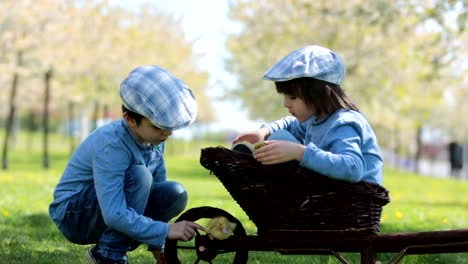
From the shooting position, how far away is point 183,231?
13.6 ft

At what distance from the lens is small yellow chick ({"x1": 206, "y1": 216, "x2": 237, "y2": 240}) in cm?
416

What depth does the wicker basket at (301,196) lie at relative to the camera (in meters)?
3.76

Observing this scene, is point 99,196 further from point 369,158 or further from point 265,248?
point 369,158

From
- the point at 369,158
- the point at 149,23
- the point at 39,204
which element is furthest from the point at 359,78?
the point at 369,158

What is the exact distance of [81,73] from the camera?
29.6m

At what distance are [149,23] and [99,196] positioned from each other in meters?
34.2

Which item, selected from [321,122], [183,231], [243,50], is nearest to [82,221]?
[183,231]

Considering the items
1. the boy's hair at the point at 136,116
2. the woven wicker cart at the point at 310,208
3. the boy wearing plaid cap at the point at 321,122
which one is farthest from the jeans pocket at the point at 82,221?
the boy wearing plaid cap at the point at 321,122

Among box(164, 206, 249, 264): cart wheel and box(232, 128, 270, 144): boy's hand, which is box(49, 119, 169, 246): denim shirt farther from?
box(232, 128, 270, 144): boy's hand

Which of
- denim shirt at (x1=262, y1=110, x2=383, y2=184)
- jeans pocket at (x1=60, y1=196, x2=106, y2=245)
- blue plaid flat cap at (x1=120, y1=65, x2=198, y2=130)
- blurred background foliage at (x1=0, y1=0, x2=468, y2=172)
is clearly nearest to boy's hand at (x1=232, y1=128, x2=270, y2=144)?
denim shirt at (x1=262, y1=110, x2=383, y2=184)

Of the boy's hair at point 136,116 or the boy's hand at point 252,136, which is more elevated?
the boy's hair at point 136,116

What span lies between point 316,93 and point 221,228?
86 centimetres

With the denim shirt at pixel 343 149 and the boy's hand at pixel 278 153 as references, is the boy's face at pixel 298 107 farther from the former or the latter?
the boy's hand at pixel 278 153

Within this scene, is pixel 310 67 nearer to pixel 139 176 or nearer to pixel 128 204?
pixel 139 176
